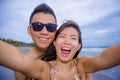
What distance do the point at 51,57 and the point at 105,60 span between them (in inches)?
16.4

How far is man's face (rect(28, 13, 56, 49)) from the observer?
133cm

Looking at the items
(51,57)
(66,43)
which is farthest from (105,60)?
(51,57)

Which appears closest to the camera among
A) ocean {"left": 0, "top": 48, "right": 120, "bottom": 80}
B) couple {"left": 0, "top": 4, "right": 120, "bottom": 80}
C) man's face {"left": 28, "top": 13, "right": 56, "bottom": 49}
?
couple {"left": 0, "top": 4, "right": 120, "bottom": 80}

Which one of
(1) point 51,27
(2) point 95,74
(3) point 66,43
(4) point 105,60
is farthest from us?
(2) point 95,74

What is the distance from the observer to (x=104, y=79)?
1.64 m

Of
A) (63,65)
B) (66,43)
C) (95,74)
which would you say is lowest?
(95,74)

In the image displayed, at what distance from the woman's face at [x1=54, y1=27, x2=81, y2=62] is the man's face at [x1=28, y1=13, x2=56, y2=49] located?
11 centimetres

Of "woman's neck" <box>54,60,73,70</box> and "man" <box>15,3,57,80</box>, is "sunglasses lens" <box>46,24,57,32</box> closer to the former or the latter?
"man" <box>15,3,57,80</box>

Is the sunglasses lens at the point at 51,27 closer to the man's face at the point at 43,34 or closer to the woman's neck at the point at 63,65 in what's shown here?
the man's face at the point at 43,34

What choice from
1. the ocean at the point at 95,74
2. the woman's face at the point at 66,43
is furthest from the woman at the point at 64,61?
the ocean at the point at 95,74

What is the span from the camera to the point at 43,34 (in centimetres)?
135

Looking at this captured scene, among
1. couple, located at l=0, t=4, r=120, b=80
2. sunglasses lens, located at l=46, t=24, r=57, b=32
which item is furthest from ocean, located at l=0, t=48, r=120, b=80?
sunglasses lens, located at l=46, t=24, r=57, b=32

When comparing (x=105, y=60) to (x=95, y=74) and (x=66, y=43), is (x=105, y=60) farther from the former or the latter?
(x=95, y=74)

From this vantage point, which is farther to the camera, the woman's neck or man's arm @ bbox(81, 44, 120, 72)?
the woman's neck
